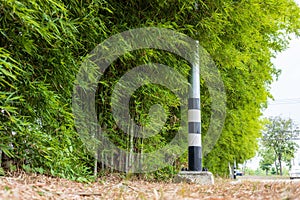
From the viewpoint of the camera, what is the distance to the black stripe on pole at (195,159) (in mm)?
3117

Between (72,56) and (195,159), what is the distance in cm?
153

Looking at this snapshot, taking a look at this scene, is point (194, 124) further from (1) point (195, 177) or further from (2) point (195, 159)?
(1) point (195, 177)

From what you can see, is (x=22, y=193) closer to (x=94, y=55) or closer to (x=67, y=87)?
(x=67, y=87)

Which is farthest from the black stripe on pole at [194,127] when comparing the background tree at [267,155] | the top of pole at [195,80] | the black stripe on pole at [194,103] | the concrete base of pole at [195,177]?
the background tree at [267,155]

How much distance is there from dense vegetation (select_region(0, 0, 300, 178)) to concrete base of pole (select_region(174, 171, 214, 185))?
A: 0.44 metres

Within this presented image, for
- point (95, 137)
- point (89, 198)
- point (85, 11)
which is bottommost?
point (89, 198)

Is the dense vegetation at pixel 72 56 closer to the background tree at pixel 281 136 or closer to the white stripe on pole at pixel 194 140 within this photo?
the white stripe on pole at pixel 194 140

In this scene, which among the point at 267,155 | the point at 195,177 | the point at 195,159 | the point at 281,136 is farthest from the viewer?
the point at 267,155

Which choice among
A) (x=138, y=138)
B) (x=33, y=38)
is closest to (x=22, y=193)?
(x=33, y=38)

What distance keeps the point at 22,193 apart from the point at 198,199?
712mm

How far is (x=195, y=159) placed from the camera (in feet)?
10.3

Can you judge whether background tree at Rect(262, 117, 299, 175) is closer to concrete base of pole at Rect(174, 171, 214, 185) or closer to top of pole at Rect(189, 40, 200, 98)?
top of pole at Rect(189, 40, 200, 98)

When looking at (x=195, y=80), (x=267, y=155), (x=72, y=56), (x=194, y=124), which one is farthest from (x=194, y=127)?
(x=267, y=155)

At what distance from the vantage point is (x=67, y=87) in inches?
89.4
